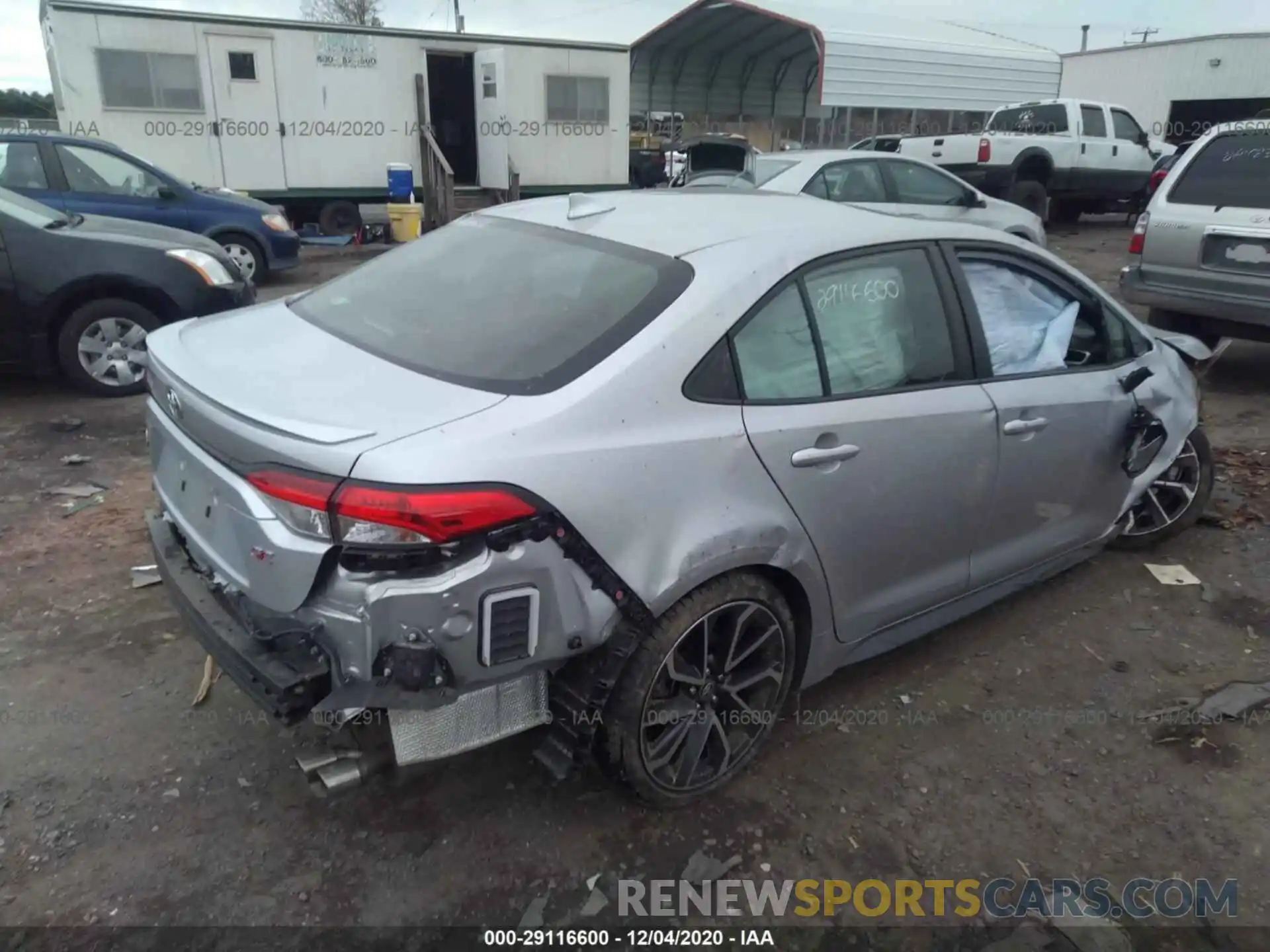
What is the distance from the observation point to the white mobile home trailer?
1216 centimetres

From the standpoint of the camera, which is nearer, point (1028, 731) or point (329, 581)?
point (329, 581)

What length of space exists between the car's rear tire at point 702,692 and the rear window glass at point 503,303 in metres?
0.72

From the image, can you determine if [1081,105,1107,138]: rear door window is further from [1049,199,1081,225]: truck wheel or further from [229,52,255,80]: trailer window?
[229,52,255,80]: trailer window

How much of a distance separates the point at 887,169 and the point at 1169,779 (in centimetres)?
758

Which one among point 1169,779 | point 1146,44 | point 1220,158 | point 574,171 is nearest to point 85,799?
point 1169,779

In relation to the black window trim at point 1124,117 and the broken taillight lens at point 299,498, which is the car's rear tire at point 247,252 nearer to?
the broken taillight lens at point 299,498

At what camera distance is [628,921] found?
2.34 meters

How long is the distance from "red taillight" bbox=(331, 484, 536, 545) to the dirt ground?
0.81 m

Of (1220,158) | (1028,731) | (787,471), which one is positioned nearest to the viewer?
(787,471)

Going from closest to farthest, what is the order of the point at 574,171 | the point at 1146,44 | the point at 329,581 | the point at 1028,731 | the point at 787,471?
the point at 329,581
the point at 787,471
the point at 1028,731
the point at 574,171
the point at 1146,44

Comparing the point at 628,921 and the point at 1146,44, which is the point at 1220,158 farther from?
the point at 1146,44

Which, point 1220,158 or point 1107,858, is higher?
point 1220,158

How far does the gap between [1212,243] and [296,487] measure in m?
6.71

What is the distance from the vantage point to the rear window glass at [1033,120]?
1538 centimetres
